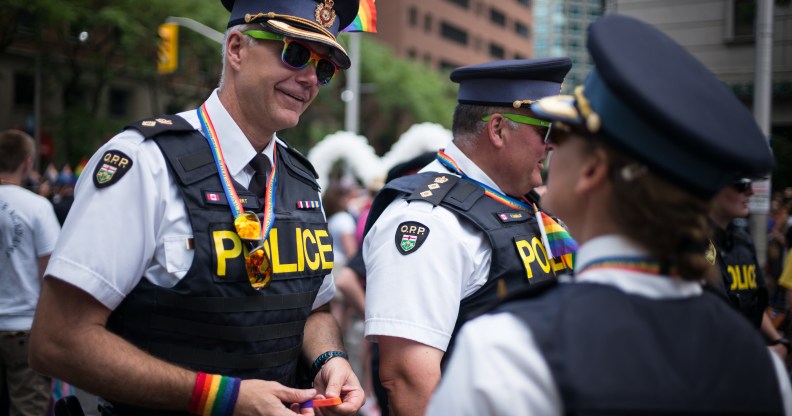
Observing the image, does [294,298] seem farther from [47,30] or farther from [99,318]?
[47,30]

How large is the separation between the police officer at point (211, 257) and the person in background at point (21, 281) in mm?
2701

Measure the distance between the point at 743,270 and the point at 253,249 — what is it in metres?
3.69

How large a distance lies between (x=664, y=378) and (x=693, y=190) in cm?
36

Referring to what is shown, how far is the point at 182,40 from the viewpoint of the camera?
19906 mm

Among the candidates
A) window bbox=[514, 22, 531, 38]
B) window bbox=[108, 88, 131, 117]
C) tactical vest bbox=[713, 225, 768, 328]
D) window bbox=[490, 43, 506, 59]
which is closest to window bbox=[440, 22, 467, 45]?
window bbox=[490, 43, 506, 59]

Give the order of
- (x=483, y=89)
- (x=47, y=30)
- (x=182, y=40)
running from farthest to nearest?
(x=182, y=40)
(x=47, y=30)
(x=483, y=89)

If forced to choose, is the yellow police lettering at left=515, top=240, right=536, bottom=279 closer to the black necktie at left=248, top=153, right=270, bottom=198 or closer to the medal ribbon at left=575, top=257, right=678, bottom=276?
the black necktie at left=248, top=153, right=270, bottom=198

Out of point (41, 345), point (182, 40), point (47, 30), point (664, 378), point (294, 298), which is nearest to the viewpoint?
point (664, 378)

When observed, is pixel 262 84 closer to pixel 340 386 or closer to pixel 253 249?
pixel 253 249

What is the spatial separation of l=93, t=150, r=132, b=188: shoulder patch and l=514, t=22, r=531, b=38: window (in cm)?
7208

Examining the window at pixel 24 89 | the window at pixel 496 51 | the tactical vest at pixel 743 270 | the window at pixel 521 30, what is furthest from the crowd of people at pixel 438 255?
the window at pixel 521 30

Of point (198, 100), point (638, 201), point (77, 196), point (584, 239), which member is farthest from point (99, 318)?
point (198, 100)

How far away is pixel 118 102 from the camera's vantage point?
48.5 feet

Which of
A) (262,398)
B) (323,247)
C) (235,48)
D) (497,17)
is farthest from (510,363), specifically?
(497,17)
